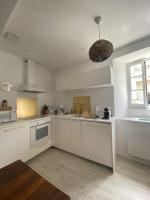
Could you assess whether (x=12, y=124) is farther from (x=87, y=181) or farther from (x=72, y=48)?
(x=72, y=48)

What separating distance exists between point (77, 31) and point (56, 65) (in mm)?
1618

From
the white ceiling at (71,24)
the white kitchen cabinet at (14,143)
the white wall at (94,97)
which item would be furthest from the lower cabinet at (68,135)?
the white ceiling at (71,24)

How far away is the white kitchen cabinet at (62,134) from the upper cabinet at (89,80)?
944mm

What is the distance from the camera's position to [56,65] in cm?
333

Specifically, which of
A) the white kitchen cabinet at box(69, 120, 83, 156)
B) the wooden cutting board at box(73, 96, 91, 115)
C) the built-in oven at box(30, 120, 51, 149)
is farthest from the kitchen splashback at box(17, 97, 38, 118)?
the white kitchen cabinet at box(69, 120, 83, 156)

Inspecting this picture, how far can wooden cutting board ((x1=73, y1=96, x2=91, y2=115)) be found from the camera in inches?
116

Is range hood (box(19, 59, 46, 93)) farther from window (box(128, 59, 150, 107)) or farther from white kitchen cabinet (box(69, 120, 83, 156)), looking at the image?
window (box(128, 59, 150, 107))

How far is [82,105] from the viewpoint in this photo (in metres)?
3.05

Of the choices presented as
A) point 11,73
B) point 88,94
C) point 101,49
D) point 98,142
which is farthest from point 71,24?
point 98,142

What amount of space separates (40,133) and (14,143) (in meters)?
0.64

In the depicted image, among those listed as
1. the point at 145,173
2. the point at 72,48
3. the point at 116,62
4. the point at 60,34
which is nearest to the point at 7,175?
the point at 60,34

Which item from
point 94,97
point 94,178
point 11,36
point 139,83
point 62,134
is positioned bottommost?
point 94,178

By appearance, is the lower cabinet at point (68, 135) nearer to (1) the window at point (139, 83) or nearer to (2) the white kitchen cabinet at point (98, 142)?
(2) the white kitchen cabinet at point (98, 142)

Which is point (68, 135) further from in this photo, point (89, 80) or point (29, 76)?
point (29, 76)
